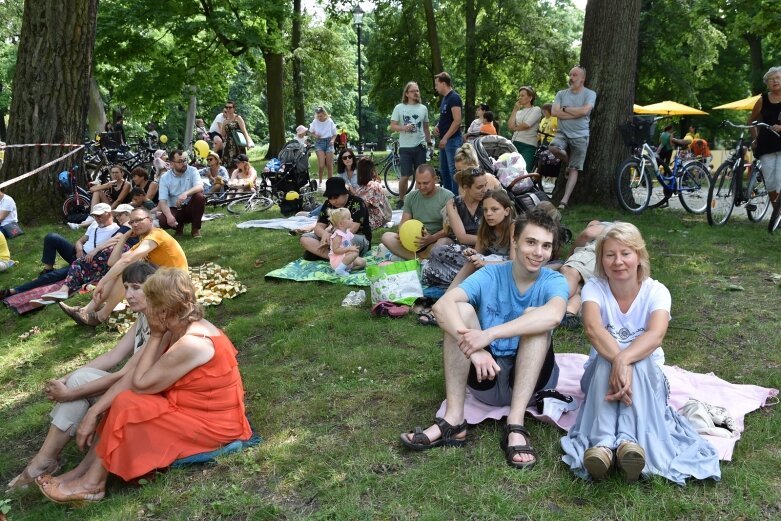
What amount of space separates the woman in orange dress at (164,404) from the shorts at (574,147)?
239 inches

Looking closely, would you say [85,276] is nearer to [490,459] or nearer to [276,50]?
[490,459]

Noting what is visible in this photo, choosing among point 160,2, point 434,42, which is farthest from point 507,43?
point 160,2

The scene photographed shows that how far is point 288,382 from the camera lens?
437 cm

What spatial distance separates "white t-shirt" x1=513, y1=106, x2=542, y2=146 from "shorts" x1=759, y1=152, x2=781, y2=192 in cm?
302

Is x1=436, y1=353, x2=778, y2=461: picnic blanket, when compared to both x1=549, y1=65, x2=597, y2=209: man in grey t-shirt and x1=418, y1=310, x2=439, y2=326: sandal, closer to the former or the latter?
x1=418, y1=310, x2=439, y2=326: sandal

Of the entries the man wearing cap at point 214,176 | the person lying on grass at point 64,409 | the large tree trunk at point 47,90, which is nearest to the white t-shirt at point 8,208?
the large tree trunk at point 47,90

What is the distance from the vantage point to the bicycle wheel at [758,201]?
306 inches

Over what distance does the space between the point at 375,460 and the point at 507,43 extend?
77.2 ft

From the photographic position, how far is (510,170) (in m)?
6.57

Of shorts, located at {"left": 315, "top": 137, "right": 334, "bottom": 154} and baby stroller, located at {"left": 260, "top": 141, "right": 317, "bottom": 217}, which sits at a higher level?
shorts, located at {"left": 315, "top": 137, "right": 334, "bottom": 154}

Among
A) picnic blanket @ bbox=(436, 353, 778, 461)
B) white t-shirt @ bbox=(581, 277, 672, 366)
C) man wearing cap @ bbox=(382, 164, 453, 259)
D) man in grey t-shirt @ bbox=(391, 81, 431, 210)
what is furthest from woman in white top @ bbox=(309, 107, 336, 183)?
white t-shirt @ bbox=(581, 277, 672, 366)

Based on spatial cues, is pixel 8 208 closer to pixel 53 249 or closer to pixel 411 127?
pixel 53 249

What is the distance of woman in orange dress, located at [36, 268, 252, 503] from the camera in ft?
10.6

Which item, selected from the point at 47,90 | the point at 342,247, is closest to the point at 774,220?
the point at 342,247
